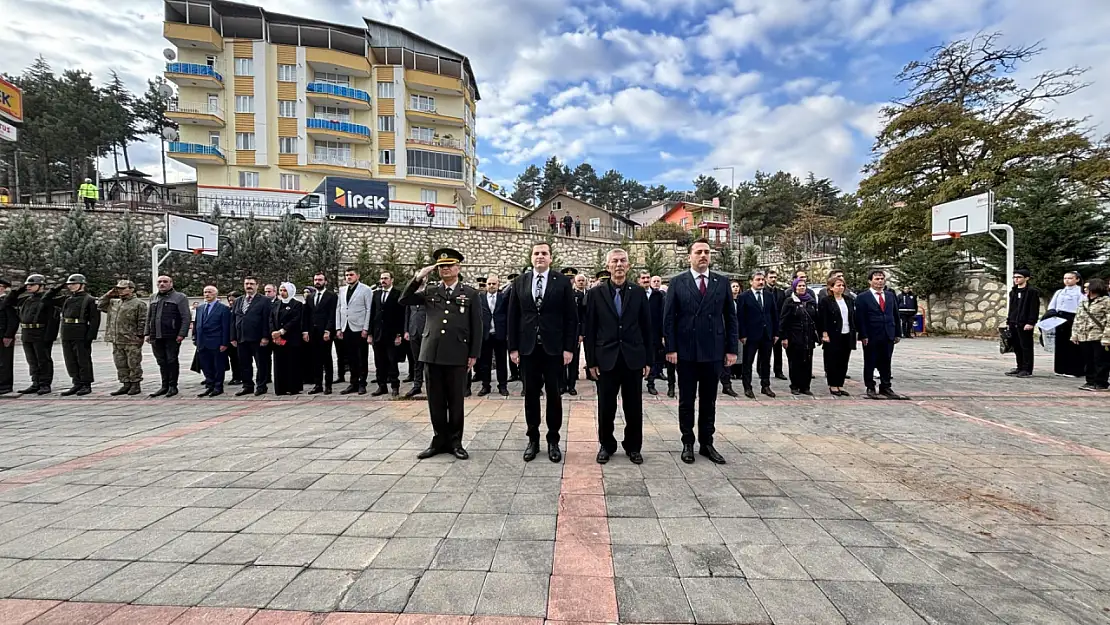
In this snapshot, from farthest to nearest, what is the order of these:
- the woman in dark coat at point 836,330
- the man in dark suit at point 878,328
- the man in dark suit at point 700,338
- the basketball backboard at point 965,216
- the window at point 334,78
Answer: the window at point 334,78, the basketball backboard at point 965,216, the woman in dark coat at point 836,330, the man in dark suit at point 878,328, the man in dark suit at point 700,338

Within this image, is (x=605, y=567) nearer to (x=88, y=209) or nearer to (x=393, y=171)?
(x=88, y=209)

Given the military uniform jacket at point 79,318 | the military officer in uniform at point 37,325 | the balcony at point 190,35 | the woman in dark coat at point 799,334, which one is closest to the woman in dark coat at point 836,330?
the woman in dark coat at point 799,334

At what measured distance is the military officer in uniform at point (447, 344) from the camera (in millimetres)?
4422

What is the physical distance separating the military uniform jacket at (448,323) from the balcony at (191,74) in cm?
4002

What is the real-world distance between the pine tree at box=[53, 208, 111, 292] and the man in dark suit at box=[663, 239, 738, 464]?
23194mm

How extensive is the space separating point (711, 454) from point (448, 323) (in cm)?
266

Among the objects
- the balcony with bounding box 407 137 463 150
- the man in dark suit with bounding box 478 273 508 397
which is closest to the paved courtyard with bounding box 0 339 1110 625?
the man in dark suit with bounding box 478 273 508 397

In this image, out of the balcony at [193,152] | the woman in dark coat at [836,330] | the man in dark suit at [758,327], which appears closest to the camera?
the man in dark suit at [758,327]

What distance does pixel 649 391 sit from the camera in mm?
7648

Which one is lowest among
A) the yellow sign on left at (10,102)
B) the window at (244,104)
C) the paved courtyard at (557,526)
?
the paved courtyard at (557,526)

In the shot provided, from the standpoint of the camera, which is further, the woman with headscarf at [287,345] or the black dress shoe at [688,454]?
the woman with headscarf at [287,345]

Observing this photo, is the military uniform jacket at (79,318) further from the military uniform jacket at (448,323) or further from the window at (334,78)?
the window at (334,78)

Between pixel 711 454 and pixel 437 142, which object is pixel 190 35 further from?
pixel 711 454

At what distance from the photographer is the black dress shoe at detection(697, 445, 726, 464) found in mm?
4215
